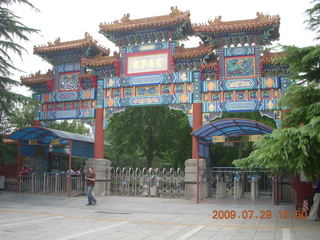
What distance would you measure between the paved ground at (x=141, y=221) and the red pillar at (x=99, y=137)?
10.2 feet

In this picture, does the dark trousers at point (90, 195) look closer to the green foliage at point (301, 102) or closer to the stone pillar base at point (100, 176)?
the stone pillar base at point (100, 176)

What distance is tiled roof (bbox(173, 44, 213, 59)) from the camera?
17859 mm

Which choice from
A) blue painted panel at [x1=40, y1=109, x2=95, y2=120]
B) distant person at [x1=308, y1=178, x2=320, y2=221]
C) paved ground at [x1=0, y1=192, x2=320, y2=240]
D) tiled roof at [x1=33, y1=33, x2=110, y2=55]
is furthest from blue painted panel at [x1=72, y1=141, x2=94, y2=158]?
distant person at [x1=308, y1=178, x2=320, y2=221]

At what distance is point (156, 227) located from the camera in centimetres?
1031

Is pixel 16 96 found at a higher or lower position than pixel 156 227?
higher

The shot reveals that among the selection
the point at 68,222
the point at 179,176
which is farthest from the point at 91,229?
the point at 179,176

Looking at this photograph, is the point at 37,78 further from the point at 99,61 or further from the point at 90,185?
the point at 90,185

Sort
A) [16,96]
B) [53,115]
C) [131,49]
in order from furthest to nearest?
[53,115], [131,49], [16,96]

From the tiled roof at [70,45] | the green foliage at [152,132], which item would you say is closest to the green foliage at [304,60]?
the tiled roof at [70,45]

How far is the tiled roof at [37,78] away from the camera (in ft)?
70.3

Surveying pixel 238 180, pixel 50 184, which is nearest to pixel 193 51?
pixel 238 180

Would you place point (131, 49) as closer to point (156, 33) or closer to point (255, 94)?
point (156, 33)

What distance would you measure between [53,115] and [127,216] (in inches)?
412
